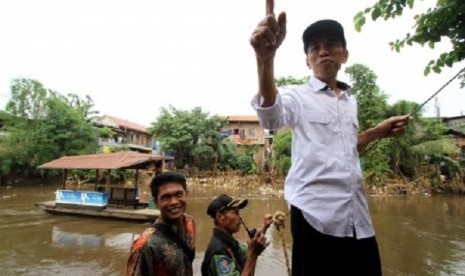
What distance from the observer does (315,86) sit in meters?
1.51

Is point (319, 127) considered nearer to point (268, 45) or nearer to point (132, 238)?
point (268, 45)

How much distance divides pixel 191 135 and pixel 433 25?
27.9 metres

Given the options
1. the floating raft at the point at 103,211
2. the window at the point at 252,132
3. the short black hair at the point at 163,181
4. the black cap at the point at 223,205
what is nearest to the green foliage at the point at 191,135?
the window at the point at 252,132

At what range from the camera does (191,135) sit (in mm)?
30578

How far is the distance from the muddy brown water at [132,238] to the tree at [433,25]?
6.21 metres

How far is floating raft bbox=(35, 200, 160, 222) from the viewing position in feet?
42.1

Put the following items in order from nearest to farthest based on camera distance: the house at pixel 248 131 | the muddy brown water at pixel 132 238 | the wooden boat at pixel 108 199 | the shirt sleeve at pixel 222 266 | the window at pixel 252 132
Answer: the shirt sleeve at pixel 222 266 < the muddy brown water at pixel 132 238 < the wooden boat at pixel 108 199 < the house at pixel 248 131 < the window at pixel 252 132

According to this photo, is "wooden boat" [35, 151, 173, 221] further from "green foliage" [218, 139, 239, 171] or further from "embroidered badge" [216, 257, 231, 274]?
"green foliage" [218, 139, 239, 171]

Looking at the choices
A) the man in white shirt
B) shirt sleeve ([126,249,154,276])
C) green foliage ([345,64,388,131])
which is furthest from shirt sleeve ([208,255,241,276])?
green foliage ([345,64,388,131])

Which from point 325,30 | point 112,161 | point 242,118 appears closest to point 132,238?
point 112,161

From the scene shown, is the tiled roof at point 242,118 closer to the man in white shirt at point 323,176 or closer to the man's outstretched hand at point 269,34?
the man in white shirt at point 323,176

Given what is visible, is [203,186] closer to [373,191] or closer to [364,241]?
[373,191]

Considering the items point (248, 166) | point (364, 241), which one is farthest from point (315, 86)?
point (248, 166)

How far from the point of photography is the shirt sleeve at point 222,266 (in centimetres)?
277
